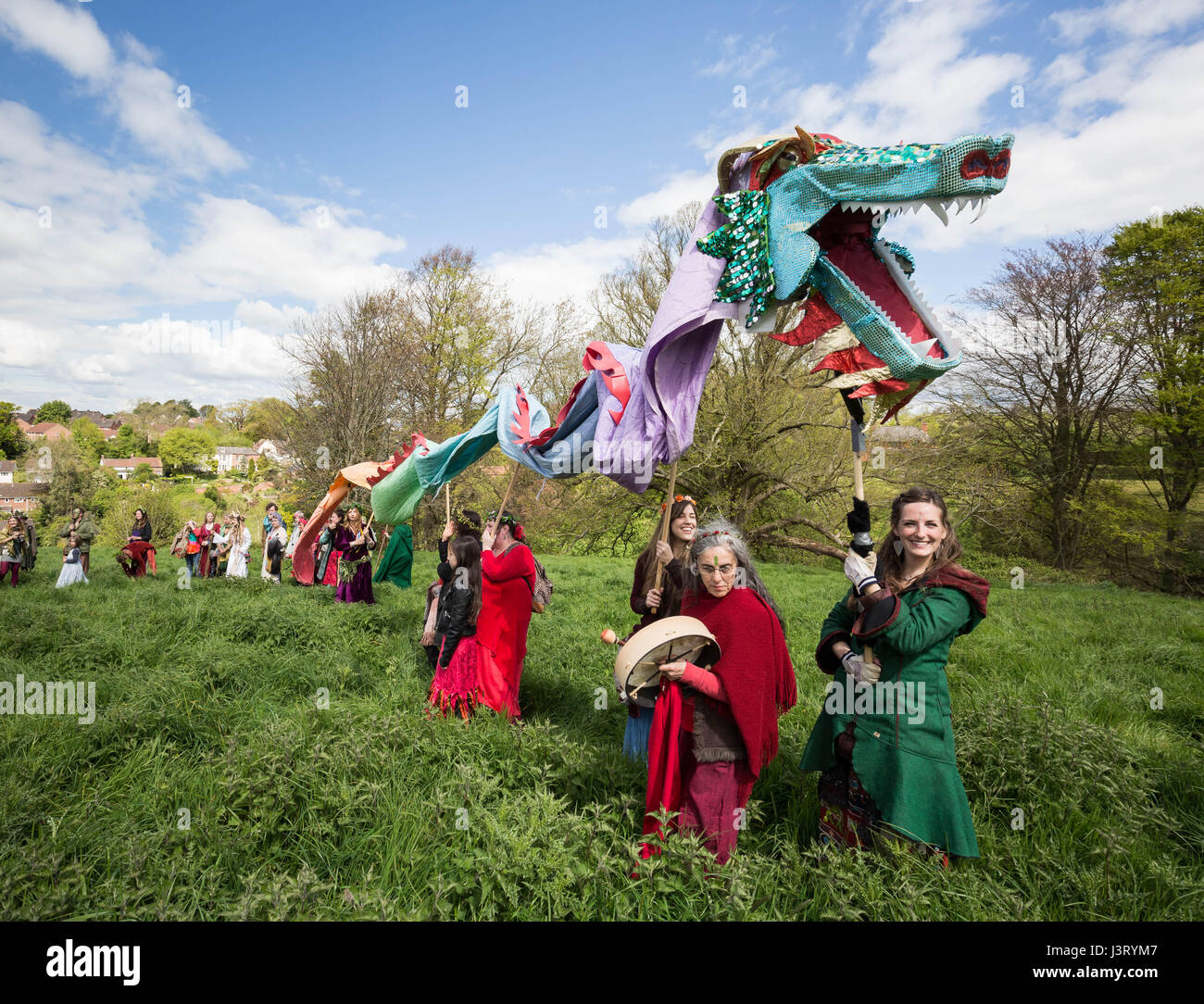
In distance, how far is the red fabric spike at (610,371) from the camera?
3299 millimetres

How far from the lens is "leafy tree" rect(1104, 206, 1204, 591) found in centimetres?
1566

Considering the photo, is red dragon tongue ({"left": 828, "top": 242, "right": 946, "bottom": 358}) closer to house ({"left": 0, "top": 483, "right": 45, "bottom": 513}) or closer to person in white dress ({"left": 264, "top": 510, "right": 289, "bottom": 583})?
person in white dress ({"left": 264, "top": 510, "right": 289, "bottom": 583})

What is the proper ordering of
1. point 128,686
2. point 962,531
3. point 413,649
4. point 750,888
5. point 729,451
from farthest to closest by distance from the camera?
point 962,531, point 729,451, point 413,649, point 128,686, point 750,888

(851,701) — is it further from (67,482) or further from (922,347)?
(67,482)

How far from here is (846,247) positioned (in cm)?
283

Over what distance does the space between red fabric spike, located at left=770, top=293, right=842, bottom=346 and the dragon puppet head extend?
13 cm

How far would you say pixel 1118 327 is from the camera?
17.1 metres

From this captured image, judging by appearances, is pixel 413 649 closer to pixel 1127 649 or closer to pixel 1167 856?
pixel 1167 856

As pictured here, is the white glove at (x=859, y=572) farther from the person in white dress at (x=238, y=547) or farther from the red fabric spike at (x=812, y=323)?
the person in white dress at (x=238, y=547)

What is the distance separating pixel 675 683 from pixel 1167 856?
2643 mm

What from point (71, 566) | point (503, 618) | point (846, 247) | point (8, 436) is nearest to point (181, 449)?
point (8, 436)

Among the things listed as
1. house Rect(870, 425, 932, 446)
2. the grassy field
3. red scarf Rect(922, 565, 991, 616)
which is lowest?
the grassy field

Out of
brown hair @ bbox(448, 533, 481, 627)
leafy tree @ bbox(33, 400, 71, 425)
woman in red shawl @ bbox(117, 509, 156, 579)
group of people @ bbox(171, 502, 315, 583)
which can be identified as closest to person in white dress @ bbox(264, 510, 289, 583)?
group of people @ bbox(171, 502, 315, 583)
